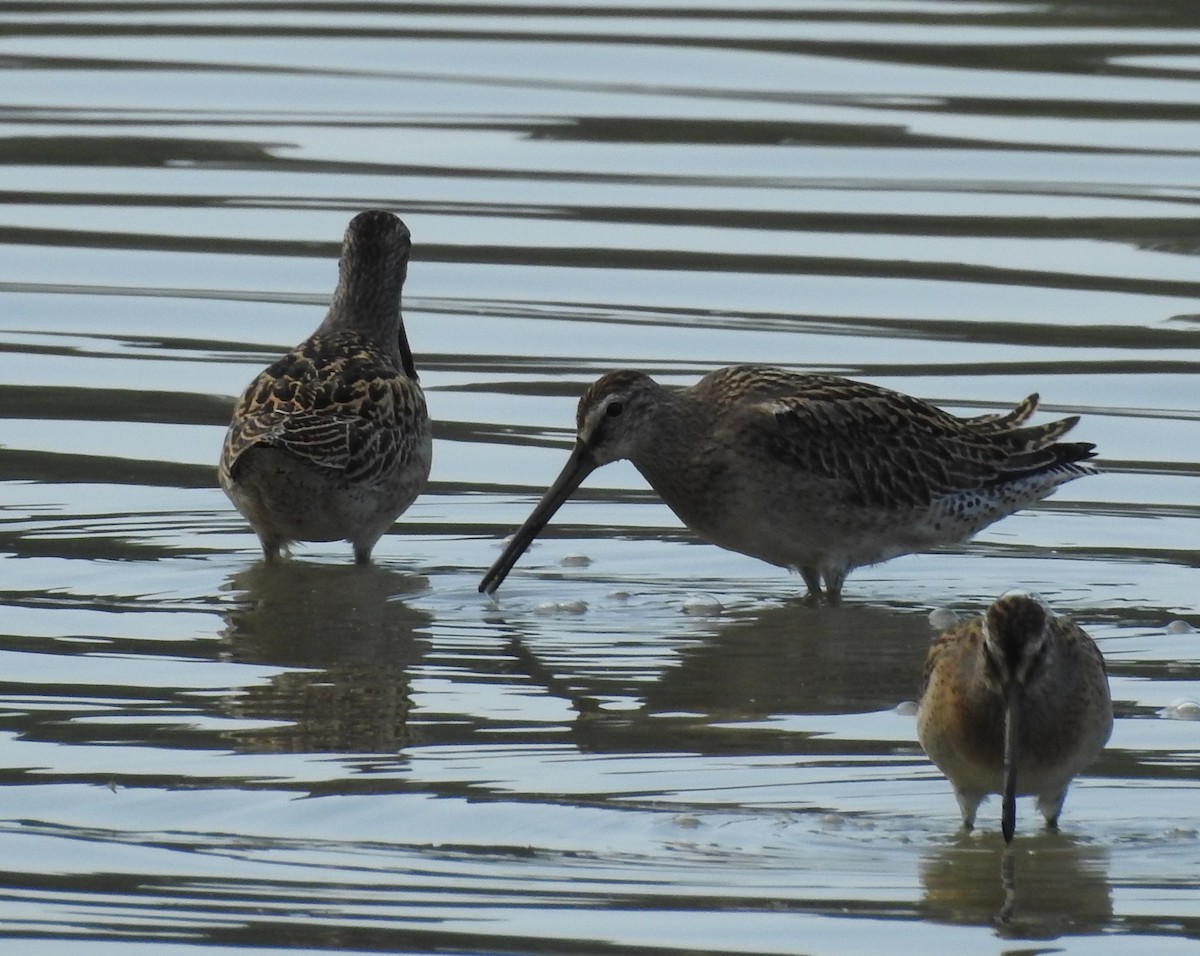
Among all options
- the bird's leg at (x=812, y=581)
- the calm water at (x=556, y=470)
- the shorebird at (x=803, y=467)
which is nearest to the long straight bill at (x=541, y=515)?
the shorebird at (x=803, y=467)

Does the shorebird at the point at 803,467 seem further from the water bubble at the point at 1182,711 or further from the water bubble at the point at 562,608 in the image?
the water bubble at the point at 1182,711

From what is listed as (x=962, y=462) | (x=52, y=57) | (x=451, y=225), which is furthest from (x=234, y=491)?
(x=52, y=57)

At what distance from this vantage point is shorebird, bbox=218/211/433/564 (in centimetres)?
931

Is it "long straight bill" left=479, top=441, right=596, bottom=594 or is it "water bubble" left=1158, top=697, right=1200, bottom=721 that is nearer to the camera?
"water bubble" left=1158, top=697, right=1200, bottom=721

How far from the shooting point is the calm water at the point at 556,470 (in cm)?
617

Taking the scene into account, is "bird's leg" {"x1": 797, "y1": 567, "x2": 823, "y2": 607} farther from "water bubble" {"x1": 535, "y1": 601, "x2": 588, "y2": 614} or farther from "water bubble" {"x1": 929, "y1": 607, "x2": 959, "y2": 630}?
"water bubble" {"x1": 535, "y1": 601, "x2": 588, "y2": 614}

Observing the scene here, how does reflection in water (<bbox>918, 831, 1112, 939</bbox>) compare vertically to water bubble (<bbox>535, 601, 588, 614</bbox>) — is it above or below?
below

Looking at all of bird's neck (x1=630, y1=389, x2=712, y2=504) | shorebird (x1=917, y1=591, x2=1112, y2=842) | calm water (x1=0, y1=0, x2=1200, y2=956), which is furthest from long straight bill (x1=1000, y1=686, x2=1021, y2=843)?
bird's neck (x1=630, y1=389, x2=712, y2=504)

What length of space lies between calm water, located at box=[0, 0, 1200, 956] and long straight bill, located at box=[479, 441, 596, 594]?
0.11m

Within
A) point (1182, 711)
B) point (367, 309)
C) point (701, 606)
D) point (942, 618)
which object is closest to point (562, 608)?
point (701, 606)

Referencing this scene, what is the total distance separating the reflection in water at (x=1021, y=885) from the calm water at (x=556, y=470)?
0.02 m

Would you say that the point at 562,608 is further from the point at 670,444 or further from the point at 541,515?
the point at 670,444

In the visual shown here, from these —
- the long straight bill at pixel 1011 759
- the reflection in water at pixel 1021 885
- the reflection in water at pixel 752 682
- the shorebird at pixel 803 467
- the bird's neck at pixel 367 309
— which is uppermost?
the bird's neck at pixel 367 309

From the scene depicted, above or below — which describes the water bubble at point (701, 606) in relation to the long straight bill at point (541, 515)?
below
